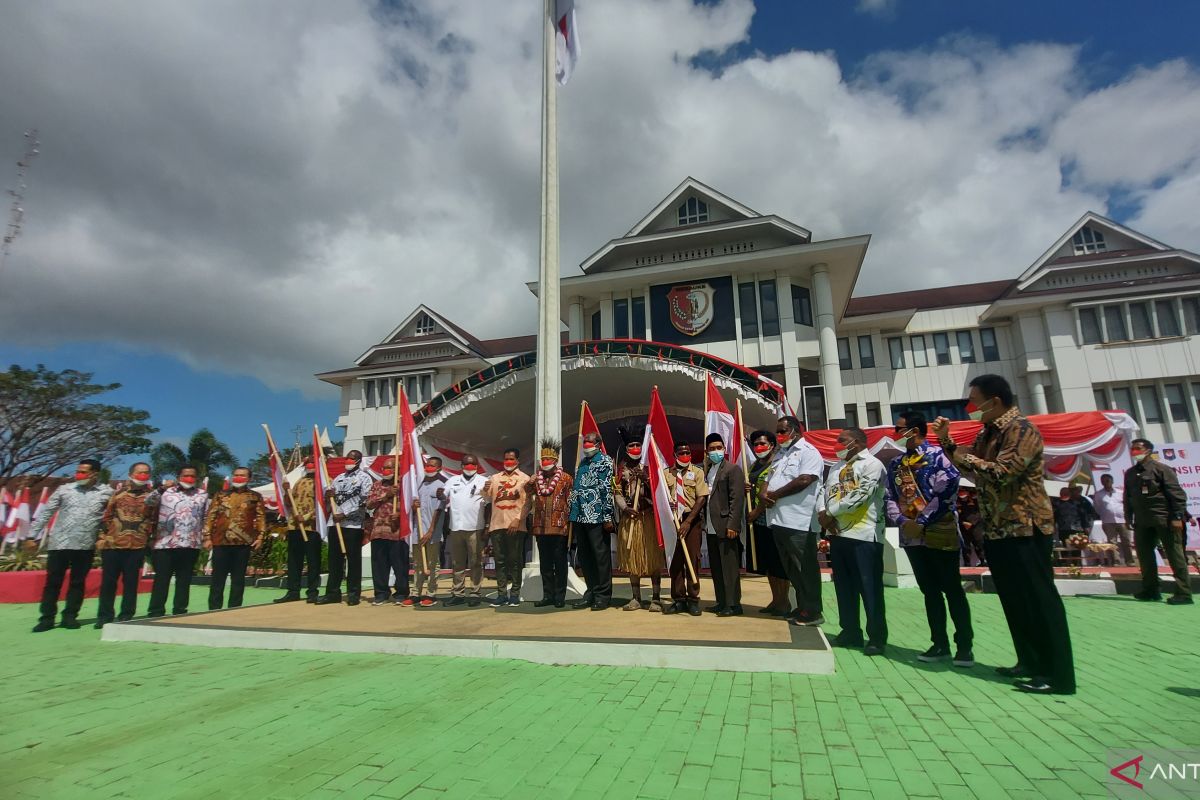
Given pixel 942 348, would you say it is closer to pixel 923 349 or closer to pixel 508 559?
pixel 923 349

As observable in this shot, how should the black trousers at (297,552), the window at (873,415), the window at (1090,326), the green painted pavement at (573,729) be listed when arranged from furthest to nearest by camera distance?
1. the window at (873,415)
2. the window at (1090,326)
3. the black trousers at (297,552)
4. the green painted pavement at (573,729)

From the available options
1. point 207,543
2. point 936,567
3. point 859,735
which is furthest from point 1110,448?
point 207,543

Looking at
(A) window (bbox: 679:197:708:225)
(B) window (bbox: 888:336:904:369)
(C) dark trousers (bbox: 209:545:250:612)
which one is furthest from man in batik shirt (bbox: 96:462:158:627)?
(B) window (bbox: 888:336:904:369)

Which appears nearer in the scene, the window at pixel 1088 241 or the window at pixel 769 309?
the window at pixel 769 309

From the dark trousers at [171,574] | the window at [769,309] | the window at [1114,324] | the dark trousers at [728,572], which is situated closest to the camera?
the dark trousers at [728,572]

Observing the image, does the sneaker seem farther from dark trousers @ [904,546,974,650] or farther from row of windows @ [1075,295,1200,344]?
row of windows @ [1075,295,1200,344]

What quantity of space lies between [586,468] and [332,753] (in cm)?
431

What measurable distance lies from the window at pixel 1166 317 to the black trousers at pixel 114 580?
96.3 feet

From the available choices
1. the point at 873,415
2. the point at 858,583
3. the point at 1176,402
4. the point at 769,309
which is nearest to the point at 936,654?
the point at 858,583

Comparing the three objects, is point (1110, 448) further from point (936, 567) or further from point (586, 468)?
point (586, 468)

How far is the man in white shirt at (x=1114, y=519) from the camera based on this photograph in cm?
1138

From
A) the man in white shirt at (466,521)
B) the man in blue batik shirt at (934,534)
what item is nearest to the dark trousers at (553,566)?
the man in white shirt at (466,521)

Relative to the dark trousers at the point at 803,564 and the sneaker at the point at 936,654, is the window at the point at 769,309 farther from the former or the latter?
the sneaker at the point at 936,654

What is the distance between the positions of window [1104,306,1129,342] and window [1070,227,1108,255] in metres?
3.00
